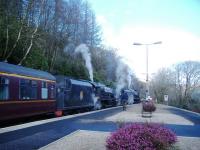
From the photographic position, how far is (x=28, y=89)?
71.7 ft

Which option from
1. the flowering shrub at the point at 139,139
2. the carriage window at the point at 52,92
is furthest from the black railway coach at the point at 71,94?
the flowering shrub at the point at 139,139

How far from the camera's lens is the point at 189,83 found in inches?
3447

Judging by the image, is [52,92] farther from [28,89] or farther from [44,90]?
[28,89]

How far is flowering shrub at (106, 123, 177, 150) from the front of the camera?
9091 millimetres

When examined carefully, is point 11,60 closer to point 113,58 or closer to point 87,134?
point 87,134

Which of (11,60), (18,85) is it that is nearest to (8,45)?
(11,60)

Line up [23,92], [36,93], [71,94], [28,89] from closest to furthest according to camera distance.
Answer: [23,92] < [28,89] < [36,93] < [71,94]

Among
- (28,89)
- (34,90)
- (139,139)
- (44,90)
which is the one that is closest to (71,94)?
(44,90)

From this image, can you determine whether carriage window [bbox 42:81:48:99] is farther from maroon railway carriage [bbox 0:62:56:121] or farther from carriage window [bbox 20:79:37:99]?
carriage window [bbox 20:79:37:99]

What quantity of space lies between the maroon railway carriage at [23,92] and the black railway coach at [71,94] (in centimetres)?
188

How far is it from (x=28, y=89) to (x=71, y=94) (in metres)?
9.47

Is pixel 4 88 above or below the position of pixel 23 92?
above

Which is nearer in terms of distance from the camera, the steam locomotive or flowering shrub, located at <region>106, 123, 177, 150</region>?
flowering shrub, located at <region>106, 123, 177, 150</region>

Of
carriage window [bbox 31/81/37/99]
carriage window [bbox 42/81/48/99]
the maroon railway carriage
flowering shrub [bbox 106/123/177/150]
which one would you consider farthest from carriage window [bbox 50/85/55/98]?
flowering shrub [bbox 106/123/177/150]
